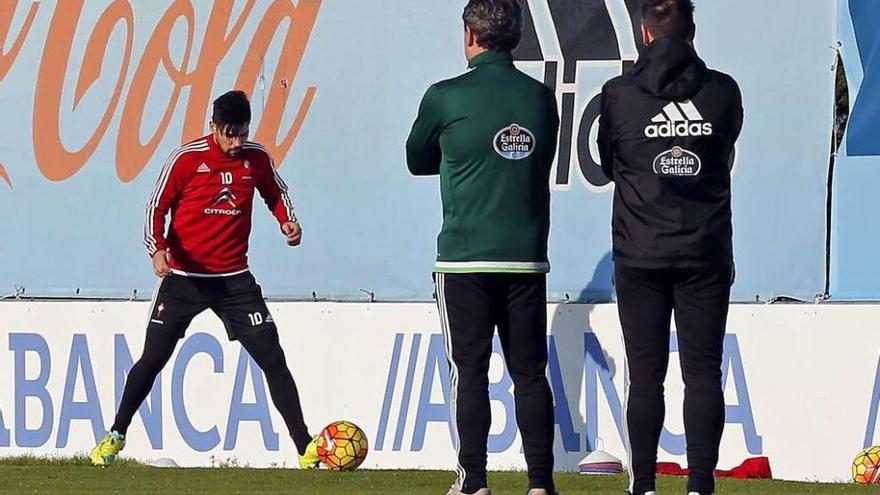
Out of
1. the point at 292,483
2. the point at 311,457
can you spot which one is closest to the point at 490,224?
the point at 292,483

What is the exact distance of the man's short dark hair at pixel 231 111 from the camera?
32.7ft

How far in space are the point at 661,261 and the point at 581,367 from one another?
444 centimetres

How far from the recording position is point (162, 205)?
10.1 m

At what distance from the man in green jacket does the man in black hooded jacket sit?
0.42m

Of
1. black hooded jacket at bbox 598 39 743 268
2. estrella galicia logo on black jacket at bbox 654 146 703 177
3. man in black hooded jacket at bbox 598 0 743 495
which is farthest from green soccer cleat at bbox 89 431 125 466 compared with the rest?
estrella galicia logo on black jacket at bbox 654 146 703 177

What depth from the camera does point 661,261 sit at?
6707 mm

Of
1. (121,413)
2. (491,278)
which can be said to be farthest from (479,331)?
(121,413)

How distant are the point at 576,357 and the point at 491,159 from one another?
4225 mm

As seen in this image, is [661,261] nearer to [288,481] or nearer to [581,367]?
[288,481]

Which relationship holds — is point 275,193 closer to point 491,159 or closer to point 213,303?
point 213,303

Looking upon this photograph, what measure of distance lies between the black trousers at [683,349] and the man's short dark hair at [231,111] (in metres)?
3.76

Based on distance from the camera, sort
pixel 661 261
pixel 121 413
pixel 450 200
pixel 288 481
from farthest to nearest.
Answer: pixel 121 413, pixel 288 481, pixel 450 200, pixel 661 261

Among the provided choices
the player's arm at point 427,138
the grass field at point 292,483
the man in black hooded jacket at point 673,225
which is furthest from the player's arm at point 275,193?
the man in black hooded jacket at point 673,225

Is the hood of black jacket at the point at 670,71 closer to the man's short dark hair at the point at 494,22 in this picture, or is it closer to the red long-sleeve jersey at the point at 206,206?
the man's short dark hair at the point at 494,22
